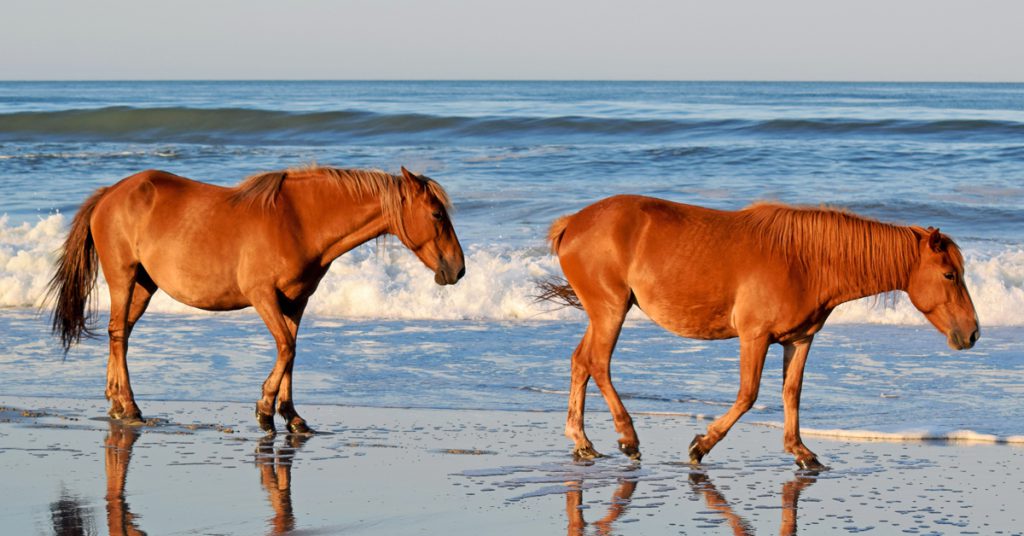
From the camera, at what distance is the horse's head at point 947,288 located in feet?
19.6

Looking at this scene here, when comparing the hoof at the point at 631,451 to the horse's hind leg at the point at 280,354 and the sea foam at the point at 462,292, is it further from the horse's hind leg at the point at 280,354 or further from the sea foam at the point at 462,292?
the sea foam at the point at 462,292

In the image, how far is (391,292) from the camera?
11.3m

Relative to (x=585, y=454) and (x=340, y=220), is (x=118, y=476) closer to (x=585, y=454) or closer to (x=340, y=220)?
(x=340, y=220)

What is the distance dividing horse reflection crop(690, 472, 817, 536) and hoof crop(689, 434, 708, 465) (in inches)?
7.2

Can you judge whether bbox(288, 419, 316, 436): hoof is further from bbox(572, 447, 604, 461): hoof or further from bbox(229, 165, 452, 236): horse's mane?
bbox(572, 447, 604, 461): hoof

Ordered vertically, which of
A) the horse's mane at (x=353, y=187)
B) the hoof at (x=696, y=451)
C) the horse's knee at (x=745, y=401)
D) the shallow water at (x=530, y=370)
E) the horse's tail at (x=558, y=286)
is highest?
the horse's mane at (x=353, y=187)

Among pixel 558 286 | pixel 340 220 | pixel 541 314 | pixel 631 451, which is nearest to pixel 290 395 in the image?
pixel 340 220

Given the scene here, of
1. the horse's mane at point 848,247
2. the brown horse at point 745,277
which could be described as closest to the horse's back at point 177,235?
the brown horse at point 745,277

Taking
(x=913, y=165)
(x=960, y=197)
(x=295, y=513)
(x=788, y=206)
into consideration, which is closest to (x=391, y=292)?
(x=788, y=206)

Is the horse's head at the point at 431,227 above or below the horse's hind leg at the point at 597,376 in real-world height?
above

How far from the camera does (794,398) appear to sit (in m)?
6.16

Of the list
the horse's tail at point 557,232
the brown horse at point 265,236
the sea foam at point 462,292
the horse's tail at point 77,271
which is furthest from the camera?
the sea foam at point 462,292

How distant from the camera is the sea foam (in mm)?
10695

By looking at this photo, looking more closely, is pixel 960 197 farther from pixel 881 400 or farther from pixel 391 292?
pixel 881 400
